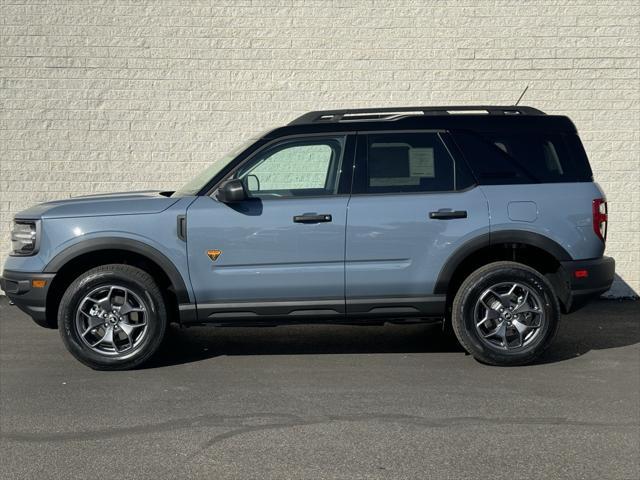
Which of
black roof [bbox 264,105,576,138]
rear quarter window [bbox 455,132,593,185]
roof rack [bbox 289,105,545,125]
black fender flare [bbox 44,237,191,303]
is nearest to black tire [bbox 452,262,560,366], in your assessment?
rear quarter window [bbox 455,132,593,185]

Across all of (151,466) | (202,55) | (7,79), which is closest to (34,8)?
(7,79)

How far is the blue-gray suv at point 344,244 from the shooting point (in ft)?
21.4

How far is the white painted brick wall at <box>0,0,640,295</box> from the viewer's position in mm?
9883

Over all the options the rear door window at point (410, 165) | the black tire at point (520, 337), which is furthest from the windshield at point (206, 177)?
the black tire at point (520, 337)

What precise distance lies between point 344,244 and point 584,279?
6.45 feet

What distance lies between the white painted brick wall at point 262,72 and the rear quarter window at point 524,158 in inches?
130

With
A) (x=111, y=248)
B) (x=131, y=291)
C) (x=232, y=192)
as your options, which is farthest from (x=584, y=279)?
(x=111, y=248)

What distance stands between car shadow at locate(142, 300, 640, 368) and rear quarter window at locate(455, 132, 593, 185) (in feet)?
5.10

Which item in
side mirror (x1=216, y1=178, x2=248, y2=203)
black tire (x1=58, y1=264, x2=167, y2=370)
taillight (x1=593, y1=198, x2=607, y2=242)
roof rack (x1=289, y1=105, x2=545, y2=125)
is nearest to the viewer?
side mirror (x1=216, y1=178, x2=248, y2=203)

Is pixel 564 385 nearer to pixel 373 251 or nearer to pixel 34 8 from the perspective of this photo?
pixel 373 251

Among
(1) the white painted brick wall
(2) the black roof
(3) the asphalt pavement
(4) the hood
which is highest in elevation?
(1) the white painted brick wall

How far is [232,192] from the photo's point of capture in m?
6.40

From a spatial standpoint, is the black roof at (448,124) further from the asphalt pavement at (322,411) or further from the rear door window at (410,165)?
the asphalt pavement at (322,411)

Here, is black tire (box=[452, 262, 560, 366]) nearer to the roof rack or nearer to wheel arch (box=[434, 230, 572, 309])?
wheel arch (box=[434, 230, 572, 309])
